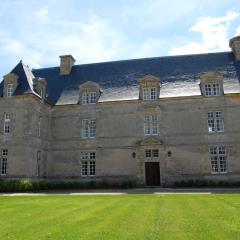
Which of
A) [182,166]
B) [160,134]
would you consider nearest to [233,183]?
[182,166]

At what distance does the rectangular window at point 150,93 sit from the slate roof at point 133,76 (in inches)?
24.8

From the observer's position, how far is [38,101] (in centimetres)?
2658

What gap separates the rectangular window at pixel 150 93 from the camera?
27234 mm

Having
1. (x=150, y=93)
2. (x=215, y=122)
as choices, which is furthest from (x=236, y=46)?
(x=150, y=93)

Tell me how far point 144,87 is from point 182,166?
23.8 feet

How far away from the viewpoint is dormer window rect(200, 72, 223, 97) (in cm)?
2617

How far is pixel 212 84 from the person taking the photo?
86.5 feet

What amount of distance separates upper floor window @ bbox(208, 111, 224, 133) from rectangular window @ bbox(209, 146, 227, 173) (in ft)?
4.66

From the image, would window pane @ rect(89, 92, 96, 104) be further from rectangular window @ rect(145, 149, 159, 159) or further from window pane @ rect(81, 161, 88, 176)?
rectangular window @ rect(145, 149, 159, 159)

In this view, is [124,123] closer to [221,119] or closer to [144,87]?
[144,87]

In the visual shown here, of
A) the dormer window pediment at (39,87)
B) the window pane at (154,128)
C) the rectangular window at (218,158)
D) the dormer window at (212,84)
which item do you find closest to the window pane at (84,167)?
the window pane at (154,128)

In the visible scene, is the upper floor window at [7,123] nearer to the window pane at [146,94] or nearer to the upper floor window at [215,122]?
the window pane at [146,94]

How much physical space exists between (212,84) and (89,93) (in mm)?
10406

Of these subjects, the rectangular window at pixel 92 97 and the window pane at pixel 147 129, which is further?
the rectangular window at pixel 92 97
